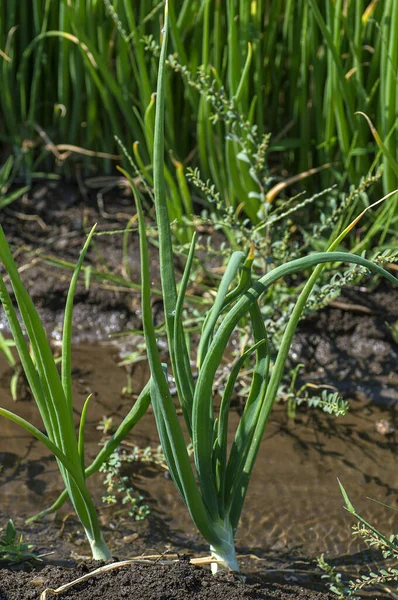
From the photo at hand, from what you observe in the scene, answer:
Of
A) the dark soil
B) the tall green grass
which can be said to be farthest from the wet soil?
the tall green grass

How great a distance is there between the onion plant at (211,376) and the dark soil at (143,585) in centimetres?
8

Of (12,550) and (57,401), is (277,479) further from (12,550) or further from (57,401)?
(57,401)

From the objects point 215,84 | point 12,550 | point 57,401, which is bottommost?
point 12,550

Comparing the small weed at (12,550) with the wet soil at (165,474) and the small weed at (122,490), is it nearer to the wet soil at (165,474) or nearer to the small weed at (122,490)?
the wet soil at (165,474)

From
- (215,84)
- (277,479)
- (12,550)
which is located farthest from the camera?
(215,84)

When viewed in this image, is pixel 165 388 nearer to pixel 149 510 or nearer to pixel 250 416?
pixel 250 416

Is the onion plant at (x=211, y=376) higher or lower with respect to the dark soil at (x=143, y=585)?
higher

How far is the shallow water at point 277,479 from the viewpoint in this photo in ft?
5.67

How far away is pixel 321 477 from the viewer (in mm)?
1915

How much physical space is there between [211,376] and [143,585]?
1.25 feet

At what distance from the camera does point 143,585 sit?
1297 millimetres

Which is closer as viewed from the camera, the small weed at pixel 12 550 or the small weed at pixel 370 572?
the small weed at pixel 370 572

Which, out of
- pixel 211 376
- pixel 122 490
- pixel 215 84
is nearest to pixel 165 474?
pixel 122 490

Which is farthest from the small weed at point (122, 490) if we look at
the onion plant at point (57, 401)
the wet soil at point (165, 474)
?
the onion plant at point (57, 401)
